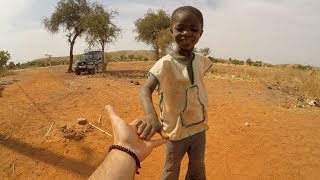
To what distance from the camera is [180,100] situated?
9.46 ft

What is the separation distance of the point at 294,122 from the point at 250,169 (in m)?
3.08

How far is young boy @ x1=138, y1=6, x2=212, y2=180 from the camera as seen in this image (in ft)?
8.86

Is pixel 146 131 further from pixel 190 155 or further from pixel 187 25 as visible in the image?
pixel 190 155

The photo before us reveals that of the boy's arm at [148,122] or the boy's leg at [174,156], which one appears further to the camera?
the boy's leg at [174,156]

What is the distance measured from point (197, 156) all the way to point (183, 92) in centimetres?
63

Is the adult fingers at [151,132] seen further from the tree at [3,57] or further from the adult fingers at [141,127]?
the tree at [3,57]

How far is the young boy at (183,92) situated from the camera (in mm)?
2701

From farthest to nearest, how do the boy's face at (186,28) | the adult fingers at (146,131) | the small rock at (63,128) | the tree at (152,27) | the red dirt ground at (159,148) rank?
1. the tree at (152,27)
2. the small rock at (63,128)
3. the red dirt ground at (159,148)
4. the boy's face at (186,28)
5. the adult fingers at (146,131)

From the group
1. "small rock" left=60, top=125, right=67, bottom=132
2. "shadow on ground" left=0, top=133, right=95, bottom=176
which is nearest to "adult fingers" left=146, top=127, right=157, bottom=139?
"shadow on ground" left=0, top=133, right=95, bottom=176

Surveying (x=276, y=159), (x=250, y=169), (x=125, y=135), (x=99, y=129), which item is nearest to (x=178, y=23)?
(x=125, y=135)

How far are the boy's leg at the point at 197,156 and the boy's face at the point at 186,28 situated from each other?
86cm

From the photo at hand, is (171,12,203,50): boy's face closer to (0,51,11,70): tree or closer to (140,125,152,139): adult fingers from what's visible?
(140,125,152,139): adult fingers

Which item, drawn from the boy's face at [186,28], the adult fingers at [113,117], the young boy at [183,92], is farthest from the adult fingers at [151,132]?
the boy's face at [186,28]

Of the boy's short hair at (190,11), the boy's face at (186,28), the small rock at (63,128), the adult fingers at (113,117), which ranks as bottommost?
the small rock at (63,128)
